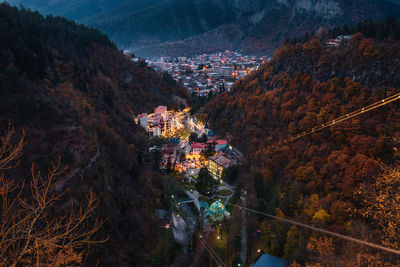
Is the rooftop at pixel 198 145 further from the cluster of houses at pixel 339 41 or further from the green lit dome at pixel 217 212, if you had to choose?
the cluster of houses at pixel 339 41

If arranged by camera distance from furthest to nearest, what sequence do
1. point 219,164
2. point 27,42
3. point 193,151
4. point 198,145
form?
point 198,145 < point 193,151 < point 219,164 < point 27,42

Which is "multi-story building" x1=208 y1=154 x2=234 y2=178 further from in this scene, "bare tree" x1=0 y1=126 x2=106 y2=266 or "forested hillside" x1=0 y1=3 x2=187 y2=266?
"bare tree" x1=0 y1=126 x2=106 y2=266

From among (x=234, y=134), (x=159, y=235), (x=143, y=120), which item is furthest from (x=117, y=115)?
(x=159, y=235)

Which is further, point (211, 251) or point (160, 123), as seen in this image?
point (160, 123)

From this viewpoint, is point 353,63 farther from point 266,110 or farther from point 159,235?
point 159,235

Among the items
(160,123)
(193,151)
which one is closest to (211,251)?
(193,151)

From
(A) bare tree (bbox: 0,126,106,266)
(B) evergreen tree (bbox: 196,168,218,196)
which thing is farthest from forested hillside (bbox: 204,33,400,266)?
(A) bare tree (bbox: 0,126,106,266)

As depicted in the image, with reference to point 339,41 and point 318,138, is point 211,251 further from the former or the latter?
point 339,41

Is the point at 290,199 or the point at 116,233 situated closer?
the point at 116,233
